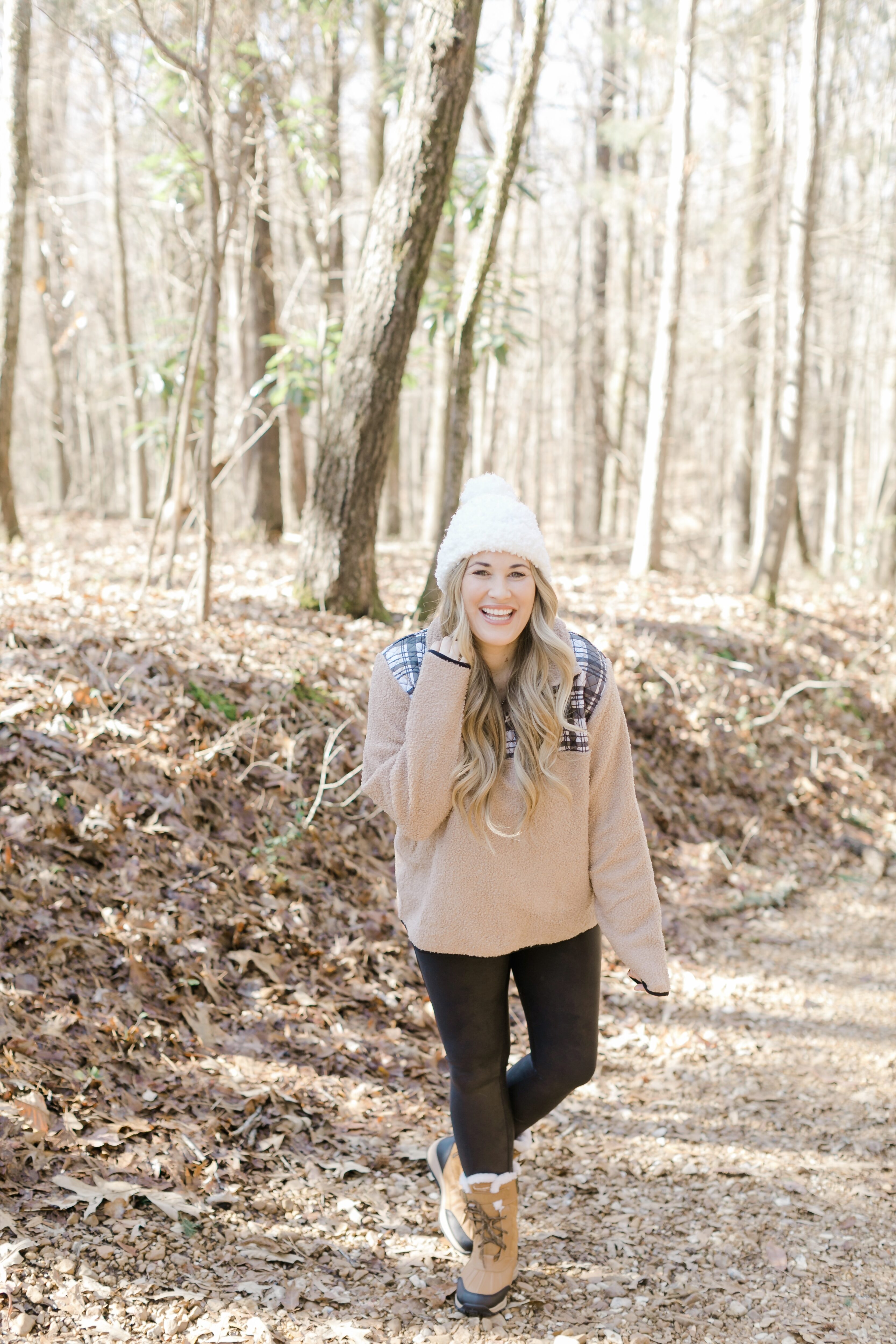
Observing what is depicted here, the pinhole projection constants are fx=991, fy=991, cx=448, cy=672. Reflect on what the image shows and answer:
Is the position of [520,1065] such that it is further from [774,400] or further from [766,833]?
[774,400]

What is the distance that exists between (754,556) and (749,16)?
6.12m

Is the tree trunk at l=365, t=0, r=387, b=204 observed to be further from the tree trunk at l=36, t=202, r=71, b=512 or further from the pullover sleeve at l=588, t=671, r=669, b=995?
the pullover sleeve at l=588, t=671, r=669, b=995

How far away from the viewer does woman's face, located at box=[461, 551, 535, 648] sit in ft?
8.02

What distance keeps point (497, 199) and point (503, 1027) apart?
5.31 m

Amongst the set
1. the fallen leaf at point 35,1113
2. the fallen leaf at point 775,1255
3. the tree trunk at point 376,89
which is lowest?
the fallen leaf at point 775,1255

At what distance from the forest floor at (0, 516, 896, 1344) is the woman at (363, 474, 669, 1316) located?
58cm

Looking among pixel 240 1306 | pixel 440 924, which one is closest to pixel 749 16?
pixel 440 924

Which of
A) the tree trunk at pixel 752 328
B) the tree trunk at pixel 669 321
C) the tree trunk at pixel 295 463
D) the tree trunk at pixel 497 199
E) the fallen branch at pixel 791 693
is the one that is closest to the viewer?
the tree trunk at pixel 497 199

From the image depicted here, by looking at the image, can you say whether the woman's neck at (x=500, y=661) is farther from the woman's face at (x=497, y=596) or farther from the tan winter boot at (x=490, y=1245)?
the tan winter boot at (x=490, y=1245)

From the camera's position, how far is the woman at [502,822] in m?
2.43

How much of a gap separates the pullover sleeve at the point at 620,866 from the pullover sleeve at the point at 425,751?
385 mm

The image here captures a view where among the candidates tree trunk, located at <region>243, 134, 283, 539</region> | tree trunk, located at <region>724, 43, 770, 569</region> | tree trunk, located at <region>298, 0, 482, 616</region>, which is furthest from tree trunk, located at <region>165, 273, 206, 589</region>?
tree trunk, located at <region>724, 43, 770, 569</region>

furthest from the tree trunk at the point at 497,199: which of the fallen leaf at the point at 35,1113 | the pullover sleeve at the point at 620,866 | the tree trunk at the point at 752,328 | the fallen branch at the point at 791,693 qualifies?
the tree trunk at the point at 752,328

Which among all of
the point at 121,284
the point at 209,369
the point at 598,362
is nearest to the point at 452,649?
the point at 209,369
